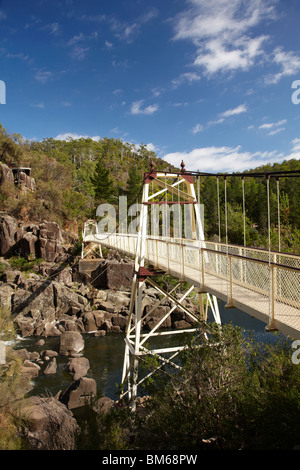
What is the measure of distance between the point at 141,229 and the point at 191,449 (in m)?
4.97

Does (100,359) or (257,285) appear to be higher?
(257,285)

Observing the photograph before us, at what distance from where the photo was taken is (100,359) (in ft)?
44.2

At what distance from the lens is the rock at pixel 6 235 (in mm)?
26375

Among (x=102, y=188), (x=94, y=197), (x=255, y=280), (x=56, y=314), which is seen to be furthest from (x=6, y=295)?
(x=94, y=197)

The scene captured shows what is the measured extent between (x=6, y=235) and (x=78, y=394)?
67.1 ft

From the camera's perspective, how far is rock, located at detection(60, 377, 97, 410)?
31.1 feet

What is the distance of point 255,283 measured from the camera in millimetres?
4742

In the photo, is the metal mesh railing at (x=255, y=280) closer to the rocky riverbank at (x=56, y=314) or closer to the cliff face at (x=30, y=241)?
the rocky riverbank at (x=56, y=314)

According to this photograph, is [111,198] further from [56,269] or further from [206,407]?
[206,407]

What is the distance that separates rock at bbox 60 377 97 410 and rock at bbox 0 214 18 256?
63.4 feet

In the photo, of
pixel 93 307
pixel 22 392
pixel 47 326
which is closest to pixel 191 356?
pixel 22 392

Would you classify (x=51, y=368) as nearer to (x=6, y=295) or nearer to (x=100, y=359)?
(x=100, y=359)

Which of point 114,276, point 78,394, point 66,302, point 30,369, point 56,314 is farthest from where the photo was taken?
point 114,276

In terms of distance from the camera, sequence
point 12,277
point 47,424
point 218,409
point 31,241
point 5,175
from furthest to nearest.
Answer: point 5,175 → point 31,241 → point 12,277 → point 47,424 → point 218,409
